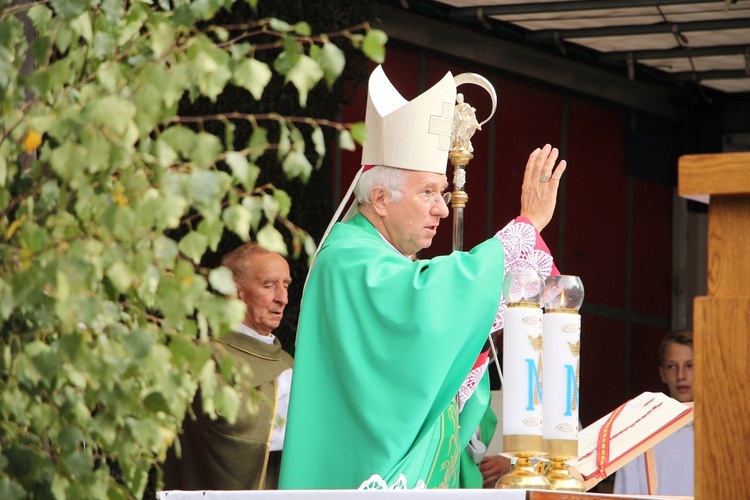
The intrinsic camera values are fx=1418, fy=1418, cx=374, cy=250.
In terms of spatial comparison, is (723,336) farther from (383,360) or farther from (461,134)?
(461,134)

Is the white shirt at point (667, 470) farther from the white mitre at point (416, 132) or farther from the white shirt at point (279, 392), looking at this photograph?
the white mitre at point (416, 132)

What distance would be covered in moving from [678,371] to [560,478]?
13.9 feet

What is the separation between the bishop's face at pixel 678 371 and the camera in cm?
709

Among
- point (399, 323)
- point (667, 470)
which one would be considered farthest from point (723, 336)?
point (667, 470)

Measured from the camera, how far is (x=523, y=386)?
10.0 feet

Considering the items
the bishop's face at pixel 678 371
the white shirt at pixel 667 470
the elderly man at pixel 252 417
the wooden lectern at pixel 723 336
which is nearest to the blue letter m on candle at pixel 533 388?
the wooden lectern at pixel 723 336

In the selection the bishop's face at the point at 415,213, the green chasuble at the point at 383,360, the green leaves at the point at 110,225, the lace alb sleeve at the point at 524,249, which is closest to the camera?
the green leaves at the point at 110,225

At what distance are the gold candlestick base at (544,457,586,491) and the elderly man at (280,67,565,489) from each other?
1.82 feet

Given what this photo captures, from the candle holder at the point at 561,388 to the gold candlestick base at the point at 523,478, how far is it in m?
0.05

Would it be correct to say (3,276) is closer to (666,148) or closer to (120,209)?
(120,209)

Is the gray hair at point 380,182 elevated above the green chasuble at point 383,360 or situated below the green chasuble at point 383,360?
above

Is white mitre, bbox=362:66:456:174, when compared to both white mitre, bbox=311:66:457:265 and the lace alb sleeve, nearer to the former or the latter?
white mitre, bbox=311:66:457:265

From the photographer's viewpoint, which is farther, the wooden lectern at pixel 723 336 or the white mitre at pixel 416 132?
the white mitre at pixel 416 132

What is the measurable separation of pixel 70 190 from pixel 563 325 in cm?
137
